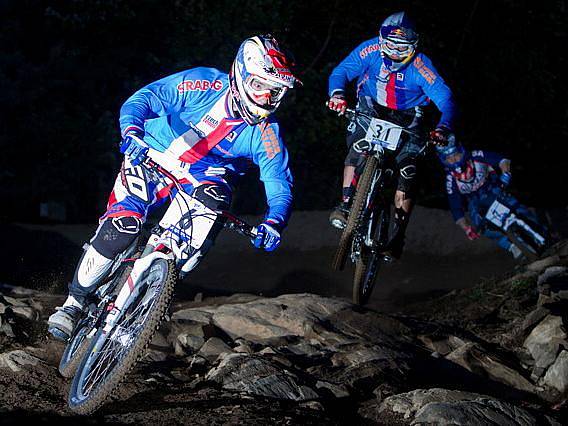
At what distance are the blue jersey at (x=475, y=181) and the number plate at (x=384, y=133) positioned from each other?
3253 mm

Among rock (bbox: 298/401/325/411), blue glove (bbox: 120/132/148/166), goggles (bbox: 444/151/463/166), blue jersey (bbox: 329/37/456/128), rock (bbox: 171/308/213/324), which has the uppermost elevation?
blue jersey (bbox: 329/37/456/128)

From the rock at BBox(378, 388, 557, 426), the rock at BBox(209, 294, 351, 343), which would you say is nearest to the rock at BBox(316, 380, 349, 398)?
the rock at BBox(378, 388, 557, 426)

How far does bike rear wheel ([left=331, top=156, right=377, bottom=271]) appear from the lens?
327 inches

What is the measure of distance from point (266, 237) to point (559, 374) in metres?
3.31

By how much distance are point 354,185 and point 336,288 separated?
9.51ft

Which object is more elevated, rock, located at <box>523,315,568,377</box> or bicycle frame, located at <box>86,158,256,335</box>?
bicycle frame, located at <box>86,158,256,335</box>

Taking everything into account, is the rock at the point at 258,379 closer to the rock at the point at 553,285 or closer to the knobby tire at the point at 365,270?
the knobby tire at the point at 365,270

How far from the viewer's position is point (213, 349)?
6.44 metres

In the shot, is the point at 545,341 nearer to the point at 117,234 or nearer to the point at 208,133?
the point at 208,133

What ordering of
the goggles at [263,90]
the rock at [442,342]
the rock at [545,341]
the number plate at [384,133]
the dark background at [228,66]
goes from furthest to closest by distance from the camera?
1. the dark background at [228,66]
2. the number plate at [384,133]
3. the rock at [442,342]
4. the rock at [545,341]
5. the goggles at [263,90]

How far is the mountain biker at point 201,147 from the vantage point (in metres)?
5.32

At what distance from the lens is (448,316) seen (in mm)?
9266

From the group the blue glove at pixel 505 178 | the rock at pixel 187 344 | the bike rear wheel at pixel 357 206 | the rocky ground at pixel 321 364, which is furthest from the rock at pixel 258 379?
the blue glove at pixel 505 178

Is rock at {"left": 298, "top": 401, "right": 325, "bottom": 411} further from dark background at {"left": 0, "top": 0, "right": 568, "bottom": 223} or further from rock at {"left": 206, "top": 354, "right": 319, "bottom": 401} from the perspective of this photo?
dark background at {"left": 0, "top": 0, "right": 568, "bottom": 223}
